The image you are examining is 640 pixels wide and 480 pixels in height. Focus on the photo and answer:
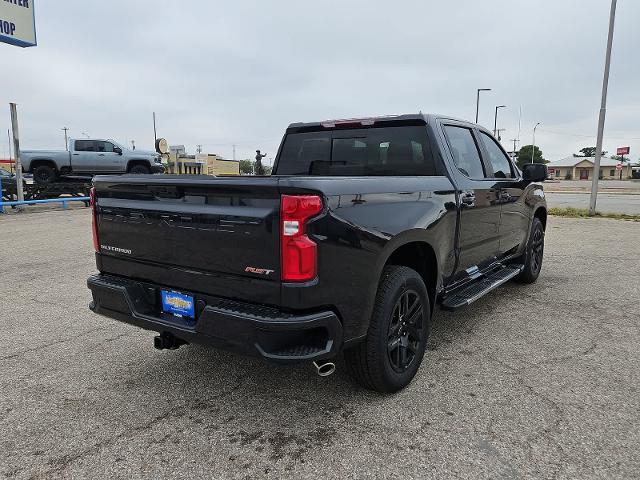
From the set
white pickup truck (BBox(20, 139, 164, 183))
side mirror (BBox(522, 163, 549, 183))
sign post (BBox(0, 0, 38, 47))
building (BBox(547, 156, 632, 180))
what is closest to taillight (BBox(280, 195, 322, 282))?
side mirror (BBox(522, 163, 549, 183))

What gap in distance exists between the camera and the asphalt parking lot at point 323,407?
2.41 meters

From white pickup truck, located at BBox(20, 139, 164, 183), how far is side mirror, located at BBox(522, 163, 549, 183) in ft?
52.2

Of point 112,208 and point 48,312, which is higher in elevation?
point 112,208

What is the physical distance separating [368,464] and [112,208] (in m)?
2.24

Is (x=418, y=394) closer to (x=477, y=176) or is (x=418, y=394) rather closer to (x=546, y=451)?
(x=546, y=451)

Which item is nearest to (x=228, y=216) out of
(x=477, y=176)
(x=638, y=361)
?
(x=477, y=176)

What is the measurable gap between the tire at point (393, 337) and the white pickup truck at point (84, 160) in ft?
55.4

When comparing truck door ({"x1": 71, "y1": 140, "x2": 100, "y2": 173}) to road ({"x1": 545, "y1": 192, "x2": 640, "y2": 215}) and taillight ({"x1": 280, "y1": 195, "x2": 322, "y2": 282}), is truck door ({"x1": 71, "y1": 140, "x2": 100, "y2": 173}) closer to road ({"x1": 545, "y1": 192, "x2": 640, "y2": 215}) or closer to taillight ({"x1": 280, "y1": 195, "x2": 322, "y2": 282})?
road ({"x1": 545, "y1": 192, "x2": 640, "y2": 215})

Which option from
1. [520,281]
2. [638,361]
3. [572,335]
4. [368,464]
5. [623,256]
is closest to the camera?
[368,464]

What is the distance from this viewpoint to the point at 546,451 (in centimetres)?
249

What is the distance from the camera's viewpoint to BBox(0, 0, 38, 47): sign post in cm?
1384

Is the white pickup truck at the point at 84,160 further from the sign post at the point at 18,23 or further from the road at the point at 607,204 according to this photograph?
the road at the point at 607,204

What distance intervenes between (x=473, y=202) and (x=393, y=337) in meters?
1.57

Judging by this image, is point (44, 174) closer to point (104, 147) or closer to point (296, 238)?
point (104, 147)
